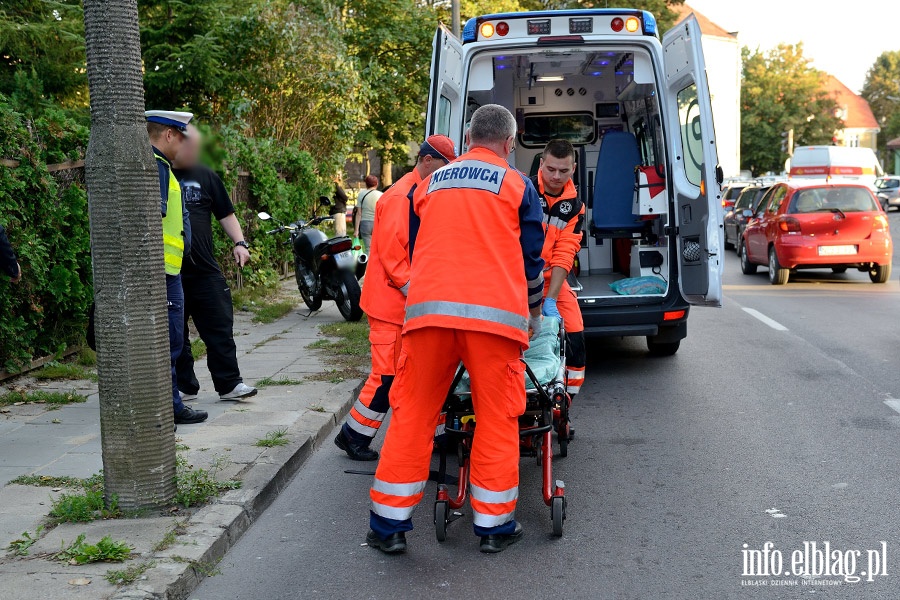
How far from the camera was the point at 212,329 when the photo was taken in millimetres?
7125

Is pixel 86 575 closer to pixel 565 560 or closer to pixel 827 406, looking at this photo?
pixel 565 560

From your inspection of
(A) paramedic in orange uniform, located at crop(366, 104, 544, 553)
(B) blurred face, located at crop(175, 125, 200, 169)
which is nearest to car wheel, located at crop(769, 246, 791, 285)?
(B) blurred face, located at crop(175, 125, 200, 169)

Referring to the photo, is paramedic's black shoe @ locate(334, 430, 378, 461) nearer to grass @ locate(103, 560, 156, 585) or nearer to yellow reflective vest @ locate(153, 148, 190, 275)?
yellow reflective vest @ locate(153, 148, 190, 275)

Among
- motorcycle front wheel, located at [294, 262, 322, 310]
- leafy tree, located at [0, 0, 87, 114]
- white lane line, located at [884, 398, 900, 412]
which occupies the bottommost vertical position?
white lane line, located at [884, 398, 900, 412]

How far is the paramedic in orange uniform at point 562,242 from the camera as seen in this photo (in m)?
6.03

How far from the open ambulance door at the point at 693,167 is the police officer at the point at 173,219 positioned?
3688mm

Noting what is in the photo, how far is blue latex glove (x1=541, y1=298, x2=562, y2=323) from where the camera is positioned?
18.9 feet

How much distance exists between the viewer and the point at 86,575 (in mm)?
3957

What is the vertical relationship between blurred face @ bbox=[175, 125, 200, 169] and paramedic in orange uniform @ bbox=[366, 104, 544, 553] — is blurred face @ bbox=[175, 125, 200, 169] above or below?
above

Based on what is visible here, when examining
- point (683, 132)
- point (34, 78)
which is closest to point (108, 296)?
point (683, 132)

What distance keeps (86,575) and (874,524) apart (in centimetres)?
347

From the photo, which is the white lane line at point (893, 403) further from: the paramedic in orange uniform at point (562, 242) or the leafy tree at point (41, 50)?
the leafy tree at point (41, 50)

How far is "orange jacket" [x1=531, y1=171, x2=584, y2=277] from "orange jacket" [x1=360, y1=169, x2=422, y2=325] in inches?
36.1

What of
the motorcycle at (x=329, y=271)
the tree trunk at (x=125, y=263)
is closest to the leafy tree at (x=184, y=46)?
the motorcycle at (x=329, y=271)
